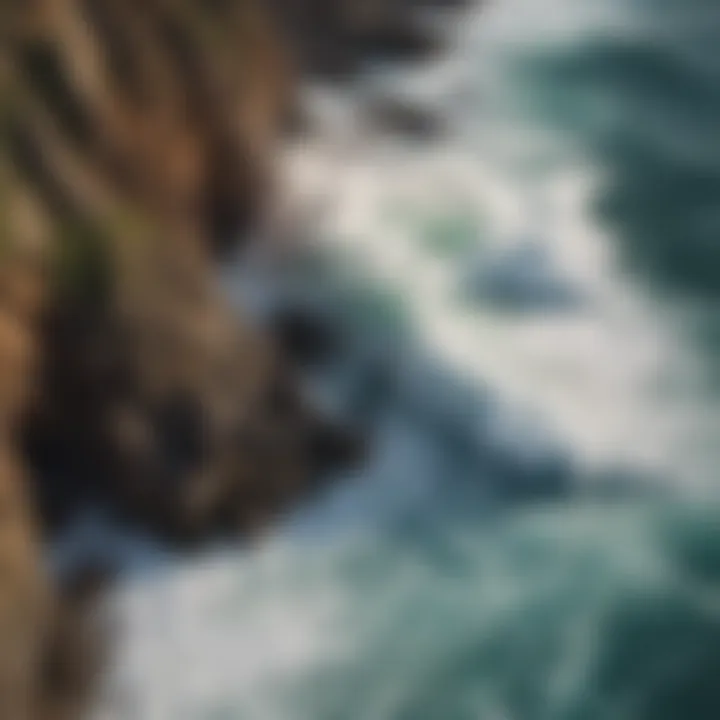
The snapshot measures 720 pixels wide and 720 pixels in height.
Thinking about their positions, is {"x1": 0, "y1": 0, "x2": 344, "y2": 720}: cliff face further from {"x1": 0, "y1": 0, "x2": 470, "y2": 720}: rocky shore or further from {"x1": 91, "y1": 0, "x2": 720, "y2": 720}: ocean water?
{"x1": 91, "y1": 0, "x2": 720, "y2": 720}: ocean water

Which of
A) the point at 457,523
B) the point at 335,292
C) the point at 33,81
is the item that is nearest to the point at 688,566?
the point at 457,523

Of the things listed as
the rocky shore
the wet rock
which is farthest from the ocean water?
the rocky shore

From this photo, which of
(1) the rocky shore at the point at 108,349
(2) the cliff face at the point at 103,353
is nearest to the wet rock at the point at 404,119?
(1) the rocky shore at the point at 108,349

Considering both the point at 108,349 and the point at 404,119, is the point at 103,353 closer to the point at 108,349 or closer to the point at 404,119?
the point at 108,349

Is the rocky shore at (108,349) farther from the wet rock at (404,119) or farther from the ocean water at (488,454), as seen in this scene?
the wet rock at (404,119)

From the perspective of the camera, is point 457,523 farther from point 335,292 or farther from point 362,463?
point 335,292
